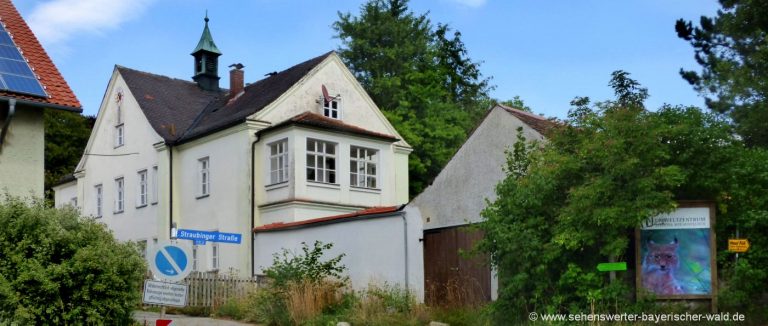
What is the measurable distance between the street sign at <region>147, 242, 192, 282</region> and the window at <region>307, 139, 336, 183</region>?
1942 centimetres

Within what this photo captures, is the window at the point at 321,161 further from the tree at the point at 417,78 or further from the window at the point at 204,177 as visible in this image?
the tree at the point at 417,78

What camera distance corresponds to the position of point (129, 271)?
1498 cm

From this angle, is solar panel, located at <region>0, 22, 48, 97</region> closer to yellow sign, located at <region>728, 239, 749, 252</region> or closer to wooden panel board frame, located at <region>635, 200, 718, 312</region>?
wooden panel board frame, located at <region>635, 200, 718, 312</region>

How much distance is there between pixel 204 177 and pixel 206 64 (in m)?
7.91

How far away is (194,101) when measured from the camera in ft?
129

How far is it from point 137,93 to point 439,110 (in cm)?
1584

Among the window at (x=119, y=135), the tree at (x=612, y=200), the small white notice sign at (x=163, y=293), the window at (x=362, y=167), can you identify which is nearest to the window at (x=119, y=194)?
the window at (x=119, y=135)

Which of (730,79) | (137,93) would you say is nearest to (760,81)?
(730,79)

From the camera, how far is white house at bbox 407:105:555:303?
1853cm

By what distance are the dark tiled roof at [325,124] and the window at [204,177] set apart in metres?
3.49

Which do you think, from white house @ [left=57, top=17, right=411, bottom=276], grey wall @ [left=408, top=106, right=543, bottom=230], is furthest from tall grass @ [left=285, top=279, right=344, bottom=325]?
white house @ [left=57, top=17, right=411, bottom=276]

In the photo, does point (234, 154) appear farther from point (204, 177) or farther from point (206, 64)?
point (206, 64)

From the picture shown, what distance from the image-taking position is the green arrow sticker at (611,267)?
565 inches

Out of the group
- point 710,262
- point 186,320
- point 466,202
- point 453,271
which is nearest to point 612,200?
point 710,262
